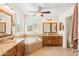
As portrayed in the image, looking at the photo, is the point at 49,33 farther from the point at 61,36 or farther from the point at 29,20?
the point at 29,20

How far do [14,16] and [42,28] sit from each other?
753mm

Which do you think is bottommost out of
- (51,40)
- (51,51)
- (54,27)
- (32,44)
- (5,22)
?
(51,51)

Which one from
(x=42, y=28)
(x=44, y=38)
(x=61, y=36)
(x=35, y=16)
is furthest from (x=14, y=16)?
(x=61, y=36)

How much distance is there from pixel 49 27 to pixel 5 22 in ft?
3.73

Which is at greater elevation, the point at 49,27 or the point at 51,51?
the point at 49,27

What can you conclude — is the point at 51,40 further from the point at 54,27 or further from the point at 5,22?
the point at 5,22

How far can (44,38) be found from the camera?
315 cm

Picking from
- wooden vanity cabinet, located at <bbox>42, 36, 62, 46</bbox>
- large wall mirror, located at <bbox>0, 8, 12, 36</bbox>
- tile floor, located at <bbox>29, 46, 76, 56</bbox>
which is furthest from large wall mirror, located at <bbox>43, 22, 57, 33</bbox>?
large wall mirror, located at <bbox>0, 8, 12, 36</bbox>

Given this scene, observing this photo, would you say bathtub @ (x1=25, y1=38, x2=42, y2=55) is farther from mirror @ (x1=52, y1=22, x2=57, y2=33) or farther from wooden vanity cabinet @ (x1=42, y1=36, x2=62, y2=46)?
mirror @ (x1=52, y1=22, x2=57, y2=33)

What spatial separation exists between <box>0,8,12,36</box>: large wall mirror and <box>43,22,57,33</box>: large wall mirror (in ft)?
2.83

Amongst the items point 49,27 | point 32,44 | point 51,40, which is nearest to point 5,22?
point 32,44

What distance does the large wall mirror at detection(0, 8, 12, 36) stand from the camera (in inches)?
101

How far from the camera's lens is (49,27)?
3152 millimetres

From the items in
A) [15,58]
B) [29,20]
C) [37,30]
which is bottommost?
[15,58]
